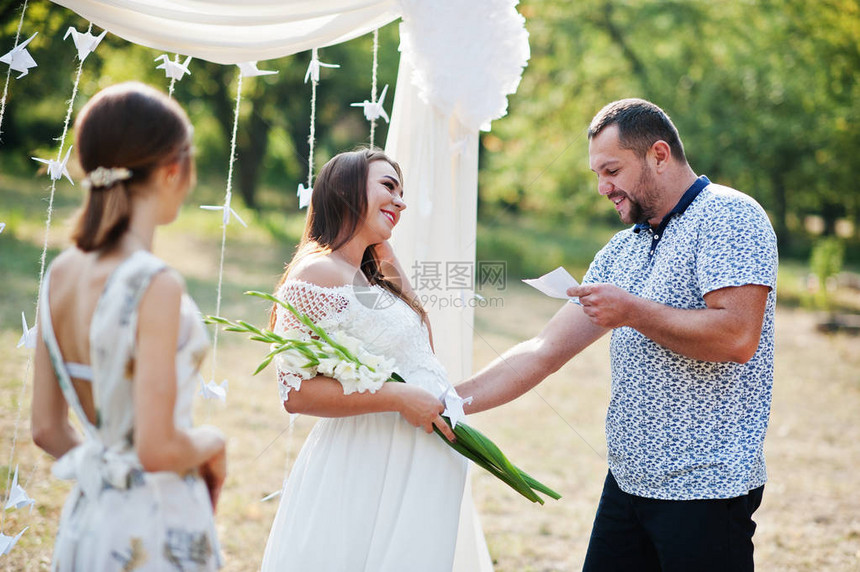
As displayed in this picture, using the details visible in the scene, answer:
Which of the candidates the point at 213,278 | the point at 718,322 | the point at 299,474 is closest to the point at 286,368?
the point at 299,474

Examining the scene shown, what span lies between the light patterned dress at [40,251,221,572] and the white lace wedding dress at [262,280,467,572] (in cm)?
76

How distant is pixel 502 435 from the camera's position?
6.36m

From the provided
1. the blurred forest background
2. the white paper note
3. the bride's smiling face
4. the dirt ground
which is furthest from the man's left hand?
the blurred forest background

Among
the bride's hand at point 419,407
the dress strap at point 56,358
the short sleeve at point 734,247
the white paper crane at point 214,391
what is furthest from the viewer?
the white paper crane at point 214,391

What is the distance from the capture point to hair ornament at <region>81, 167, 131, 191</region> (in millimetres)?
1619

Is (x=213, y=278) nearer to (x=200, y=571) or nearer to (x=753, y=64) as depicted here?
(x=200, y=571)

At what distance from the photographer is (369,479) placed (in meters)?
2.56

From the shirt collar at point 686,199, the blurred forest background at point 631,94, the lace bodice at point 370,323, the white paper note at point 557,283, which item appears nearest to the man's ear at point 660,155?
the shirt collar at point 686,199

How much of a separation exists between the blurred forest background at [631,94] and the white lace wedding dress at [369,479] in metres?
10.6

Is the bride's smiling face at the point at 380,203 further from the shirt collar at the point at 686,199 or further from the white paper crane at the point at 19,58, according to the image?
the white paper crane at the point at 19,58

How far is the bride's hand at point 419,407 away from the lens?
8.08 feet

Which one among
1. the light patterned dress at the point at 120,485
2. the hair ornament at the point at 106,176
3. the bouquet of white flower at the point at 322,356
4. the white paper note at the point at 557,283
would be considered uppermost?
the hair ornament at the point at 106,176

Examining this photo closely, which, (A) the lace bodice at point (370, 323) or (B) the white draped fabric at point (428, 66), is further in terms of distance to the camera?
→ (B) the white draped fabric at point (428, 66)

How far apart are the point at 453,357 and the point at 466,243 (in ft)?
1.70
